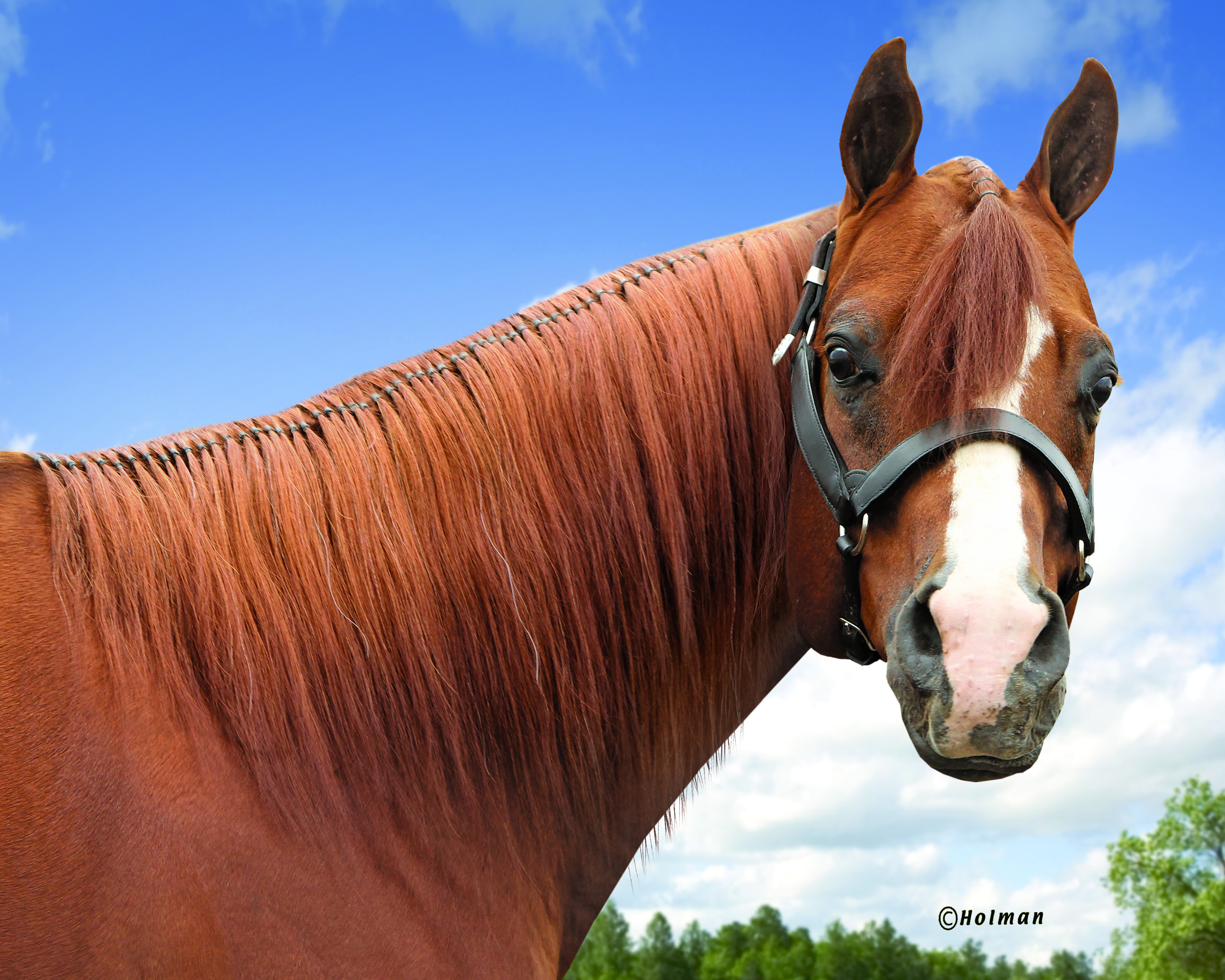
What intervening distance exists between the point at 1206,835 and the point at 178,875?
45.0 meters

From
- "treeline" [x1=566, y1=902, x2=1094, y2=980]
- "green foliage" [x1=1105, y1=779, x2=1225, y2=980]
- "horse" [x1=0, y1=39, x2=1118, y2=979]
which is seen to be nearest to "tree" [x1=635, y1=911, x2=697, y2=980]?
"treeline" [x1=566, y1=902, x2=1094, y2=980]

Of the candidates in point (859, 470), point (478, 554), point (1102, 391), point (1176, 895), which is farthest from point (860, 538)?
point (1176, 895)

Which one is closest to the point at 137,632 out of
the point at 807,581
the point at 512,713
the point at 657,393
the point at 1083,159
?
the point at 512,713

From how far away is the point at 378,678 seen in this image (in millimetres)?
2791

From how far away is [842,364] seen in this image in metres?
2.88

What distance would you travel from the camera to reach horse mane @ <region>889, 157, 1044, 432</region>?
267 cm

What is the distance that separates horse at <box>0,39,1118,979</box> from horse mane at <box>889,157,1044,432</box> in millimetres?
10

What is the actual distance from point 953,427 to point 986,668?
68 cm

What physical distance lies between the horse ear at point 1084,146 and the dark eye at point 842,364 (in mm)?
903

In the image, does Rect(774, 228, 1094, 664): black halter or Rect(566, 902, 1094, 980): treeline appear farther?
Rect(566, 902, 1094, 980): treeline

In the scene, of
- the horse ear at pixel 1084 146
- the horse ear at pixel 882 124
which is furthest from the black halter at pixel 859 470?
the horse ear at pixel 1084 146

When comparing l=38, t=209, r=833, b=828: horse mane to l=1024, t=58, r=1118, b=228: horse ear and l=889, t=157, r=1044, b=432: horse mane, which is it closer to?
l=889, t=157, r=1044, b=432: horse mane

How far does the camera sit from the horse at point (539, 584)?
242 centimetres

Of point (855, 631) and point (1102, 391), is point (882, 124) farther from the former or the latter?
point (855, 631)
